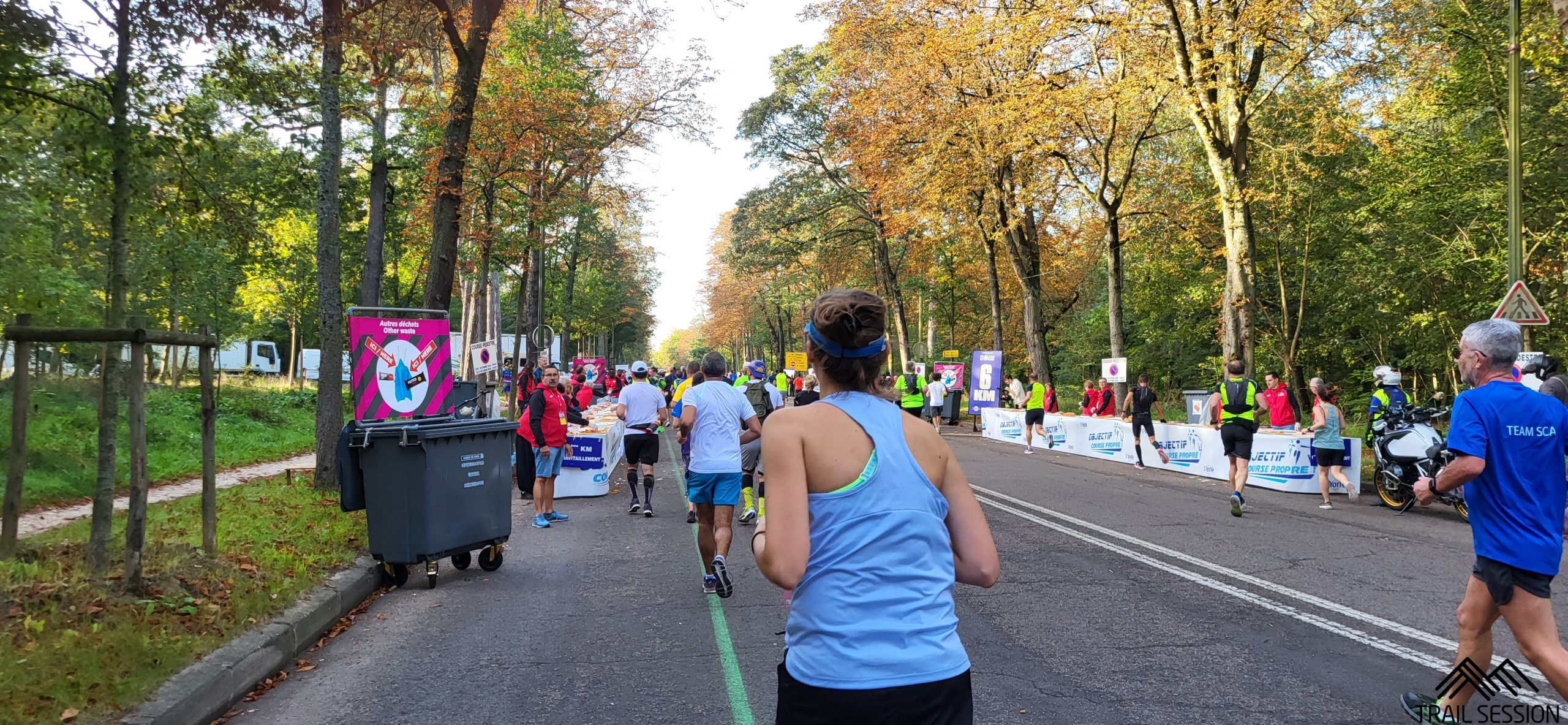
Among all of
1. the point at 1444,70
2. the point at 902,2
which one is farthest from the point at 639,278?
the point at 1444,70

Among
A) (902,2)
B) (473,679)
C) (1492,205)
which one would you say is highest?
(902,2)

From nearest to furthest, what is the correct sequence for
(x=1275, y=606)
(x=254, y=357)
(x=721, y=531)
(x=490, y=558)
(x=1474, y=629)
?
(x=1474, y=629) → (x=1275, y=606) → (x=721, y=531) → (x=490, y=558) → (x=254, y=357)

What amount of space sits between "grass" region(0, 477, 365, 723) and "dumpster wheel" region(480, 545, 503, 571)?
1.09 metres

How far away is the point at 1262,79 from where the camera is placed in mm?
26125

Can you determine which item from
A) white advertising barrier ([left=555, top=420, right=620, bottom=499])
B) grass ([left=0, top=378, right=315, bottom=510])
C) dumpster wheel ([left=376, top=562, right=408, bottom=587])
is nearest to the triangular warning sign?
white advertising barrier ([left=555, top=420, right=620, bottom=499])

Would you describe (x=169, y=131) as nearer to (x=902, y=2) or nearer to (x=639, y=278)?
(x=902, y=2)

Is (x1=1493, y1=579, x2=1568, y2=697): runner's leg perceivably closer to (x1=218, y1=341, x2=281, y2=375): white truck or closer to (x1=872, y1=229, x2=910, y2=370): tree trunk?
(x1=872, y1=229, x2=910, y2=370): tree trunk

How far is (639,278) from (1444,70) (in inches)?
2236

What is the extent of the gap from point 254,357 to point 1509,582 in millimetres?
70682

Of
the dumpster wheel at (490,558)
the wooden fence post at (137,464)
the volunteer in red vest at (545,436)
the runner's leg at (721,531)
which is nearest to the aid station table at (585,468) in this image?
the volunteer in red vest at (545,436)

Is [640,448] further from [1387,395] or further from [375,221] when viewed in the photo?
[1387,395]

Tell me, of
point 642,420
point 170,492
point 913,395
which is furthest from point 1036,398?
point 170,492

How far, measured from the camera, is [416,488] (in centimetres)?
746

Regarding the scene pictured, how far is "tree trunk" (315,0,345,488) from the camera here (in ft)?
34.1
